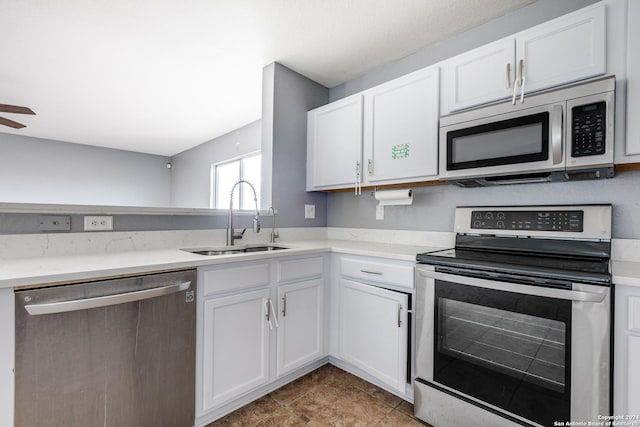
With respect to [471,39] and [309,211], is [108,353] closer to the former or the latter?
[309,211]

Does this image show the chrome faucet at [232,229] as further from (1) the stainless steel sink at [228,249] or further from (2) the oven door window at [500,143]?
(2) the oven door window at [500,143]

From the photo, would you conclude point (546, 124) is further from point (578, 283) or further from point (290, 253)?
point (290, 253)

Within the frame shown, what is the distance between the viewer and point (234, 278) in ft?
5.18

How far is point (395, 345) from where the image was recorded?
1.71 meters

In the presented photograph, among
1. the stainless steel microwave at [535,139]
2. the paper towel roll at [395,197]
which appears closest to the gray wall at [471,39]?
the stainless steel microwave at [535,139]

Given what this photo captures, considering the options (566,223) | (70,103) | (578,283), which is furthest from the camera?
(70,103)

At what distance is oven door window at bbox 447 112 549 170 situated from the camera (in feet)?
4.73

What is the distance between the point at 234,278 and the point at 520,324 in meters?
1.37

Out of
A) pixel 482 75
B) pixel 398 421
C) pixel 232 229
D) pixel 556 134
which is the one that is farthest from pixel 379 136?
pixel 398 421

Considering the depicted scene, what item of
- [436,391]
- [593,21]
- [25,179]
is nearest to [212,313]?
[436,391]

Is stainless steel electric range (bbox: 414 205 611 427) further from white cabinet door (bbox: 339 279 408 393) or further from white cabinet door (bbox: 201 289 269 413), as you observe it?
white cabinet door (bbox: 201 289 269 413)

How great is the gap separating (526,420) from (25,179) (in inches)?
287

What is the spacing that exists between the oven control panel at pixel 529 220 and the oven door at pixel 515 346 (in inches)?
21.7

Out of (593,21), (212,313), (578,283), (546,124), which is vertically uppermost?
(593,21)
